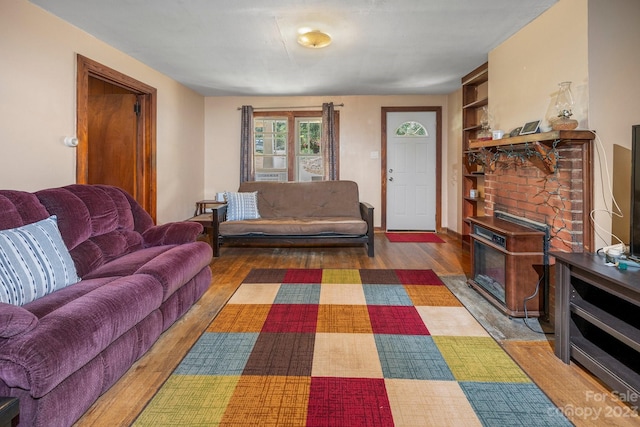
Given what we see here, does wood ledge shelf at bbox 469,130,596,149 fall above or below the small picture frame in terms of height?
below

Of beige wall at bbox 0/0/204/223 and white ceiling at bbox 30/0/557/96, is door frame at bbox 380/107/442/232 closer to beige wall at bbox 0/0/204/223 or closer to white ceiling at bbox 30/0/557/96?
white ceiling at bbox 30/0/557/96

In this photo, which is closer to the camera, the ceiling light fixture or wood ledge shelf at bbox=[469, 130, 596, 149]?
wood ledge shelf at bbox=[469, 130, 596, 149]

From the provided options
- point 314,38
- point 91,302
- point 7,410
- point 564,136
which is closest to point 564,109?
point 564,136

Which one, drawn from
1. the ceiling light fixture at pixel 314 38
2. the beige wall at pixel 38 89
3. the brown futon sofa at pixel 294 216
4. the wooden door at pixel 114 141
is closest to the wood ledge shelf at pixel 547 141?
the ceiling light fixture at pixel 314 38

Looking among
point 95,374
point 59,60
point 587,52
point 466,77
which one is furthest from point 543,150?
point 59,60

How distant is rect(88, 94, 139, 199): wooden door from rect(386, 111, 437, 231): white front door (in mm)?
3862

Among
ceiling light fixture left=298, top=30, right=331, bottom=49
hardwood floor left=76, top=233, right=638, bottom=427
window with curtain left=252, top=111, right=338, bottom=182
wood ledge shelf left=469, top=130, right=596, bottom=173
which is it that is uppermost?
ceiling light fixture left=298, top=30, right=331, bottom=49

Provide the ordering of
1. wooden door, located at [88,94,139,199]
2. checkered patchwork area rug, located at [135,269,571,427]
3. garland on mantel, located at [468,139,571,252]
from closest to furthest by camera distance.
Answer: checkered patchwork area rug, located at [135,269,571,427], garland on mantel, located at [468,139,571,252], wooden door, located at [88,94,139,199]

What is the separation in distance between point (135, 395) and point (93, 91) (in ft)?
13.8

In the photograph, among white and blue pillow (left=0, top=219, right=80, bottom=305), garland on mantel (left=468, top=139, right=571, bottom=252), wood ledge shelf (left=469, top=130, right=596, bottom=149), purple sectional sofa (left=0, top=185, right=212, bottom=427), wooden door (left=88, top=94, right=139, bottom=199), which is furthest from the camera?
wooden door (left=88, top=94, right=139, bottom=199)

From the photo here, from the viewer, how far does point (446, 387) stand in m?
1.74

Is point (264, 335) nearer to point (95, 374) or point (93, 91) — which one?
point (95, 374)

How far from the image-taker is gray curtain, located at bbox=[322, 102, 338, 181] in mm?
6172

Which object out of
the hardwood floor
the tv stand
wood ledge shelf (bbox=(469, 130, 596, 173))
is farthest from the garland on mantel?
the hardwood floor
